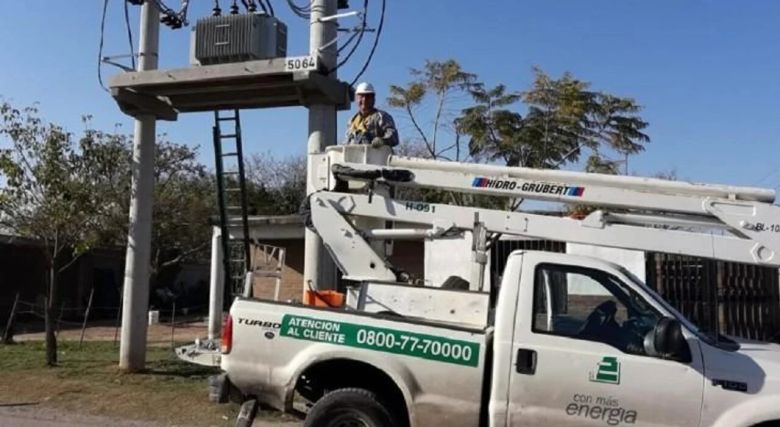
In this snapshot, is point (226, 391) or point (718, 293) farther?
point (718, 293)

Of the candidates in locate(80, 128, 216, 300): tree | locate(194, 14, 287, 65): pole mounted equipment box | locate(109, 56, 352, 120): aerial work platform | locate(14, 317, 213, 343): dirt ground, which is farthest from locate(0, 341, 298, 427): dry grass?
locate(80, 128, 216, 300): tree

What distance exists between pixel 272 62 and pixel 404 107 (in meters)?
16.1

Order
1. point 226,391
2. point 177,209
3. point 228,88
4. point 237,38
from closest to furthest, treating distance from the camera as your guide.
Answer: point 226,391
point 237,38
point 228,88
point 177,209

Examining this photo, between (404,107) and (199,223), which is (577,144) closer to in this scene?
(404,107)

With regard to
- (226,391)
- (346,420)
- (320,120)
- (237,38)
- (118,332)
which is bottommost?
(118,332)

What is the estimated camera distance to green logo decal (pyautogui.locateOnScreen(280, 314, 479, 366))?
6281mm

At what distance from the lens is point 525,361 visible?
6.12m

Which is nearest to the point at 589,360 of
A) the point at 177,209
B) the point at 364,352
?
the point at 364,352

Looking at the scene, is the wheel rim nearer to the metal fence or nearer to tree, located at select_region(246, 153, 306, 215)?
the metal fence

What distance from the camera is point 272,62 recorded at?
1144 centimetres

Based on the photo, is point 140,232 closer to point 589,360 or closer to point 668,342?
point 589,360

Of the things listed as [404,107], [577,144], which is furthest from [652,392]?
[404,107]

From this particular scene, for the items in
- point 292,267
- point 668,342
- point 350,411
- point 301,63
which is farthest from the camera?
point 292,267

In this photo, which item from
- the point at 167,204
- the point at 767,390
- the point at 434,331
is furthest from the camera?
the point at 167,204
